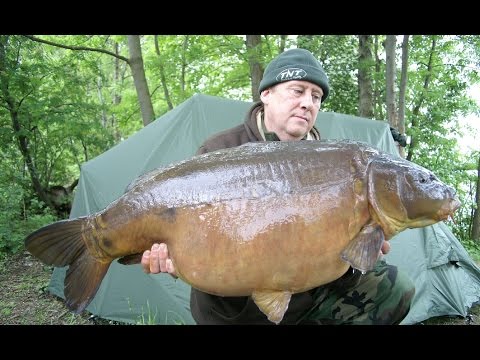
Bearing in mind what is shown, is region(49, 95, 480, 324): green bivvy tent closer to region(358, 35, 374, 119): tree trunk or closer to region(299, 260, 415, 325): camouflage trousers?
region(299, 260, 415, 325): camouflage trousers

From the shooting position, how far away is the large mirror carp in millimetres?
1592

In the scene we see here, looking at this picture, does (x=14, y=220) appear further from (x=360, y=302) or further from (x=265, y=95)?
(x=360, y=302)

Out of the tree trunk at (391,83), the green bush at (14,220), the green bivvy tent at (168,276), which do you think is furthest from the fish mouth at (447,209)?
the green bush at (14,220)

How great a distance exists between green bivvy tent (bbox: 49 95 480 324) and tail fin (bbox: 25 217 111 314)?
1854mm

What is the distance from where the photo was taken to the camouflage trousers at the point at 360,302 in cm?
230

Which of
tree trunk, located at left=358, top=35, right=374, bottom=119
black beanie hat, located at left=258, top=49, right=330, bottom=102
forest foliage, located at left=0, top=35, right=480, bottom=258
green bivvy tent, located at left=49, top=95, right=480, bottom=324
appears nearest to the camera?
black beanie hat, located at left=258, top=49, right=330, bottom=102

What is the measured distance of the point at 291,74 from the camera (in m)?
2.25

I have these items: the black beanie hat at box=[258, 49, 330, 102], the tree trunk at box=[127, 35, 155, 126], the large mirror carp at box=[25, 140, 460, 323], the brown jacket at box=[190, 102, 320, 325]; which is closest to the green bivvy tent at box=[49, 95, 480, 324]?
the brown jacket at box=[190, 102, 320, 325]

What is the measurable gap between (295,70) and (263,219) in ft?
3.25

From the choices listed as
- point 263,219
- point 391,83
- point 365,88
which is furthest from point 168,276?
point 365,88

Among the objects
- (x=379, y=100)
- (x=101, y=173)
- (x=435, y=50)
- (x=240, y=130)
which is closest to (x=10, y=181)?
(x=101, y=173)

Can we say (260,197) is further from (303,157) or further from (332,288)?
(332,288)

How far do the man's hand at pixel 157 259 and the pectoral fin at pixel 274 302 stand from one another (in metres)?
0.37

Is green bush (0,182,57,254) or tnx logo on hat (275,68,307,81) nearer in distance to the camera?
tnx logo on hat (275,68,307,81)
